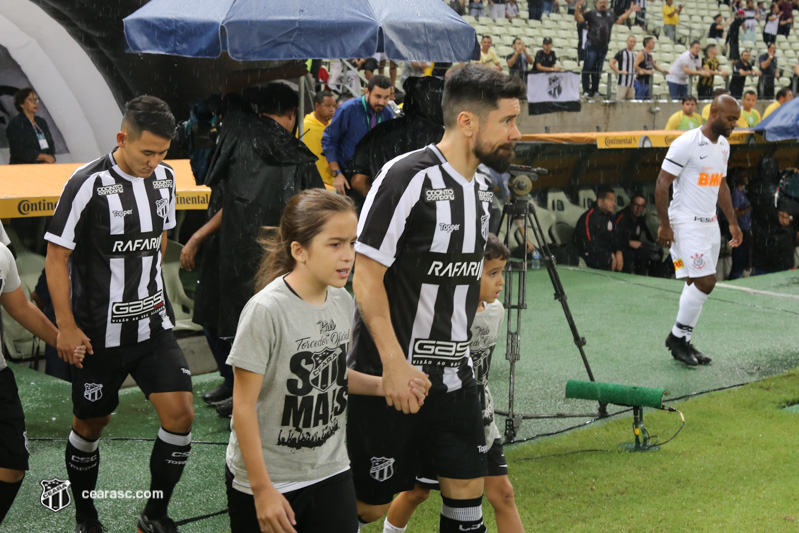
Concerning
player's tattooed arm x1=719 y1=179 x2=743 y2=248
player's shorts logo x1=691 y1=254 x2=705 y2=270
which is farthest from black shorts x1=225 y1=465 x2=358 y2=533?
player's tattooed arm x1=719 y1=179 x2=743 y2=248

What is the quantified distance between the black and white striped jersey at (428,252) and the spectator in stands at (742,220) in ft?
37.8

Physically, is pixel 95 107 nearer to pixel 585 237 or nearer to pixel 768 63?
pixel 585 237

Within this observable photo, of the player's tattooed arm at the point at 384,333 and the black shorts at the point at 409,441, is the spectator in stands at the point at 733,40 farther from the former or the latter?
the player's tattooed arm at the point at 384,333

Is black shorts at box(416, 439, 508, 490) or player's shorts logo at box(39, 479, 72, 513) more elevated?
black shorts at box(416, 439, 508, 490)

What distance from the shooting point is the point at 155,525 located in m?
3.87

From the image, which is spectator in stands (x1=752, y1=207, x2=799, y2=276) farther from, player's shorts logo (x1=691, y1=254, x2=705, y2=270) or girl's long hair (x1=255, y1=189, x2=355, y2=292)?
girl's long hair (x1=255, y1=189, x2=355, y2=292)

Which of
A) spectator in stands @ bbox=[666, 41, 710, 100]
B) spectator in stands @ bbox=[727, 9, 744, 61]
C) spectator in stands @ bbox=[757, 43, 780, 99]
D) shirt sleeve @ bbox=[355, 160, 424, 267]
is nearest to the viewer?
shirt sleeve @ bbox=[355, 160, 424, 267]

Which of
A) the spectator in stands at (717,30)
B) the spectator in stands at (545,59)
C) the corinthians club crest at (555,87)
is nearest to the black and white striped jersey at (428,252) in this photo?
the corinthians club crest at (555,87)

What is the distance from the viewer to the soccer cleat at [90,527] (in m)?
3.95

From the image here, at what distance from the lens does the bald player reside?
7.21 meters

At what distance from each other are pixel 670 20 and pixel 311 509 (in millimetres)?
22084

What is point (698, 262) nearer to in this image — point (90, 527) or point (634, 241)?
point (90, 527)

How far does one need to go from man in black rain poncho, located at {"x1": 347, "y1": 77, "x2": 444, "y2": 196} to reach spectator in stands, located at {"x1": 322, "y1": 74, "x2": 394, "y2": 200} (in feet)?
3.98

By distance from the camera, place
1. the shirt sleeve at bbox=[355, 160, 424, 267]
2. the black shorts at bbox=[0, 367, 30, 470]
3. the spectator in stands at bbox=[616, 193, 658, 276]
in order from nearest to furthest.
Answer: the shirt sleeve at bbox=[355, 160, 424, 267] → the black shorts at bbox=[0, 367, 30, 470] → the spectator in stands at bbox=[616, 193, 658, 276]
